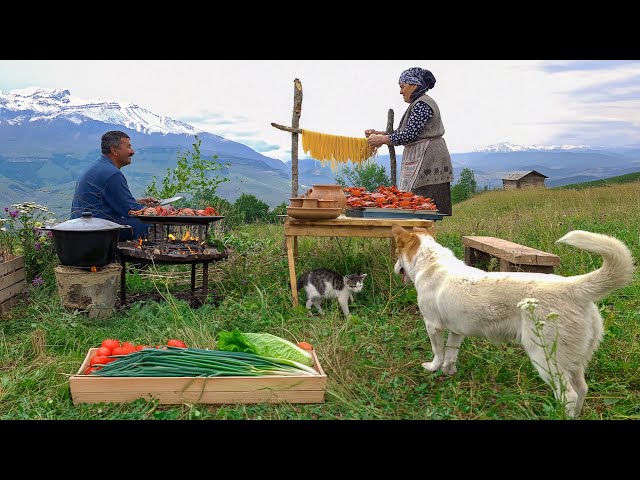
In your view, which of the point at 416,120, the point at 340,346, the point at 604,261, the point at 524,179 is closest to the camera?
the point at 604,261

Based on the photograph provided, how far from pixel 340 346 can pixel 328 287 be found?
1.76 m

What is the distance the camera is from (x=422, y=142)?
26.7ft

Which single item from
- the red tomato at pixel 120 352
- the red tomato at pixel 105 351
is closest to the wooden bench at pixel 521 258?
the red tomato at pixel 120 352

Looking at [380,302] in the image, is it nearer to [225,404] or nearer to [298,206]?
[298,206]

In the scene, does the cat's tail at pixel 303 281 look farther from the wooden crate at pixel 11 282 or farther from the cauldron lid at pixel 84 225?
the wooden crate at pixel 11 282

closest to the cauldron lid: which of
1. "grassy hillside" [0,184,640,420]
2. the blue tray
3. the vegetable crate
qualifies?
"grassy hillside" [0,184,640,420]

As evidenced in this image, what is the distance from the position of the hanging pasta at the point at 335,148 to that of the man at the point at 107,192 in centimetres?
243

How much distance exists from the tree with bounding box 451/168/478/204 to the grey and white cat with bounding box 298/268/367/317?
78.2 ft

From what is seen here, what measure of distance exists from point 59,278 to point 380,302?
358cm

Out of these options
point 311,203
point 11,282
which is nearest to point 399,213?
point 311,203

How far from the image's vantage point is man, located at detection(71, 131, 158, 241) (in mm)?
7613

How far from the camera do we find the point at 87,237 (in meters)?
6.35

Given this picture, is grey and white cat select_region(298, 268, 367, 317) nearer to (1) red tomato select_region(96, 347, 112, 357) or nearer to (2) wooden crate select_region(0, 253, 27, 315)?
(1) red tomato select_region(96, 347, 112, 357)

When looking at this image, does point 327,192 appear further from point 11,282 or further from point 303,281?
point 11,282
